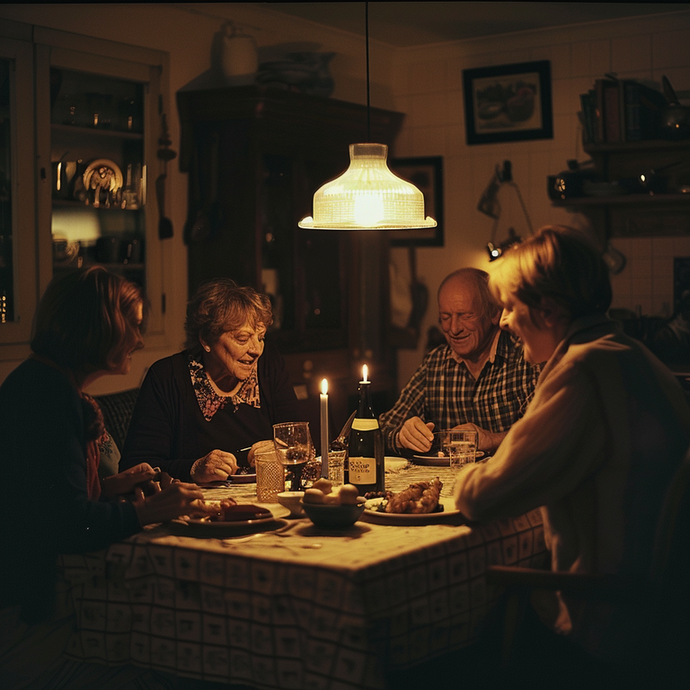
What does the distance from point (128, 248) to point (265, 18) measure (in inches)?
59.9

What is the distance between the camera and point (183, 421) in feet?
9.20

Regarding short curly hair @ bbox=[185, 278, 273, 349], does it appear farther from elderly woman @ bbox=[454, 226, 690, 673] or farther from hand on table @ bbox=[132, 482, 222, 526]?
elderly woman @ bbox=[454, 226, 690, 673]

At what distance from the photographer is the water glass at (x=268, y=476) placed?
2221mm

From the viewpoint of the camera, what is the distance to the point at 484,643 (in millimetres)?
1891

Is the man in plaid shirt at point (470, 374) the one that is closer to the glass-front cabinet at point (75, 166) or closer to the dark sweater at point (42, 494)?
the dark sweater at point (42, 494)

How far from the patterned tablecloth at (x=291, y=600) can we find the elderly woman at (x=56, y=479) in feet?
0.19

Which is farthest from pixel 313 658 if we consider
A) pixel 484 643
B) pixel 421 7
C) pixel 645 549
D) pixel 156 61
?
pixel 421 7

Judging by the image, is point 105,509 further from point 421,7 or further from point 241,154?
point 421,7

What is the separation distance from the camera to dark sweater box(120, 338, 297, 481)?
2698mm

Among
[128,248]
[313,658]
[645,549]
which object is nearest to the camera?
[313,658]

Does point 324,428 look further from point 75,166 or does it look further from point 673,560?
point 75,166

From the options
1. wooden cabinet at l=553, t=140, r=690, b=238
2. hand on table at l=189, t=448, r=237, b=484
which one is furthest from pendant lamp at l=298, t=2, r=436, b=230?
wooden cabinet at l=553, t=140, r=690, b=238

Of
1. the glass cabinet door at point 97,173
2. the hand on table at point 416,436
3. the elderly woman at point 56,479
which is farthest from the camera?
the glass cabinet door at point 97,173

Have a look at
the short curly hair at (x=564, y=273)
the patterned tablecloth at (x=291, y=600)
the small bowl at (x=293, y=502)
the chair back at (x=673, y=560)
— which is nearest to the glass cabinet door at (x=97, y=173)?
the small bowl at (x=293, y=502)
